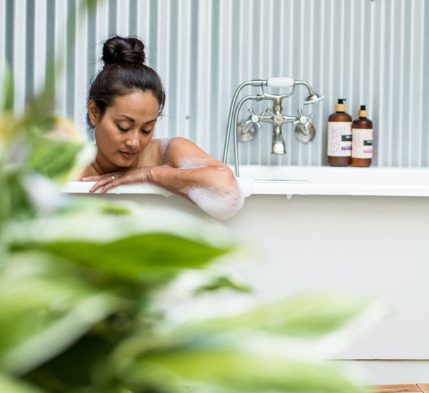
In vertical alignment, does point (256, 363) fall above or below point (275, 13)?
below

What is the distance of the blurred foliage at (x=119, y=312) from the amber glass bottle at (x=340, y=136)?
370cm

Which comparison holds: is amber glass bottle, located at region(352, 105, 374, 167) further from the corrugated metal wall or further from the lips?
the lips

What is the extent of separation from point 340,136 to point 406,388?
1485mm

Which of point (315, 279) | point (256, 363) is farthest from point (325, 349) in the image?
point (315, 279)

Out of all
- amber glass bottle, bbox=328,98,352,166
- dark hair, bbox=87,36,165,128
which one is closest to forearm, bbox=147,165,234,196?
dark hair, bbox=87,36,165,128

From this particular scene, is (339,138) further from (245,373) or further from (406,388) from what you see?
(245,373)

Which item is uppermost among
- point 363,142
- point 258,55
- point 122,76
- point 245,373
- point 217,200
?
point 258,55

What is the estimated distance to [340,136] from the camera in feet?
13.3

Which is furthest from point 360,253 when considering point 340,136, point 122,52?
point 340,136

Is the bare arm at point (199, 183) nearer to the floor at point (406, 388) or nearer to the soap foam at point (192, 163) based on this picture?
the soap foam at point (192, 163)

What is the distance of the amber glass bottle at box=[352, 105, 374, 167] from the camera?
403 cm

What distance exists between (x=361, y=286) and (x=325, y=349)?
256 cm

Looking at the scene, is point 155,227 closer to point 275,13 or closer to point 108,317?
point 108,317

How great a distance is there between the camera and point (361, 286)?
2869 millimetres
